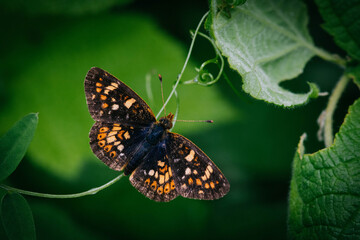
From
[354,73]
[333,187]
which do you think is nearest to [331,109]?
[354,73]

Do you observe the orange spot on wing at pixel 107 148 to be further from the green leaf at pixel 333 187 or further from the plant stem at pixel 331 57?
the plant stem at pixel 331 57

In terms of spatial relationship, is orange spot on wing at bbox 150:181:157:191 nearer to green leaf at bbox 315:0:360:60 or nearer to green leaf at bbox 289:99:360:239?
green leaf at bbox 289:99:360:239

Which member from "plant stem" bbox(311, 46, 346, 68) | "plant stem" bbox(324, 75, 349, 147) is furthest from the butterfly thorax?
"plant stem" bbox(311, 46, 346, 68)

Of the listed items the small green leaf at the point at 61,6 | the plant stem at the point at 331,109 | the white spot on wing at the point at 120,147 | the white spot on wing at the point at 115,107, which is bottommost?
the white spot on wing at the point at 120,147

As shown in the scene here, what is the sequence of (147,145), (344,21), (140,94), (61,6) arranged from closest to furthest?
(344,21)
(147,145)
(61,6)
(140,94)

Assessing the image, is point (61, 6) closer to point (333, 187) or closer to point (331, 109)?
point (331, 109)

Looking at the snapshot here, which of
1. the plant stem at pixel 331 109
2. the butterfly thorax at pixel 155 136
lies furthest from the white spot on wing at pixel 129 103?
the plant stem at pixel 331 109
